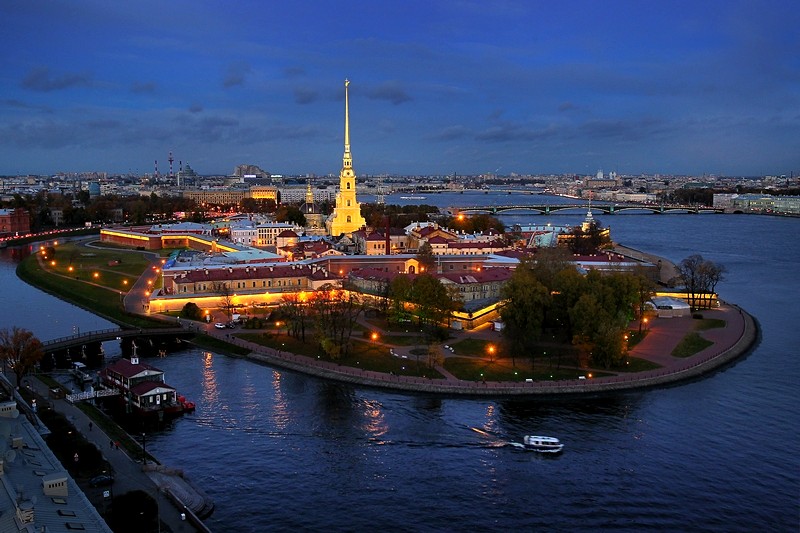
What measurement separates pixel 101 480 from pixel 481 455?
295 inches

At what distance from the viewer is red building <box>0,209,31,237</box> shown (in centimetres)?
6353

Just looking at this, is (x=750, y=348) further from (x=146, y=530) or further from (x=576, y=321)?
(x=146, y=530)

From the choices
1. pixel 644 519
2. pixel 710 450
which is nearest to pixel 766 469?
pixel 710 450

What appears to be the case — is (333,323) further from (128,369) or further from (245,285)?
(245,285)

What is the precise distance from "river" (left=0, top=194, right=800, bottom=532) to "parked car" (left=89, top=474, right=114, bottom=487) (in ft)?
5.61

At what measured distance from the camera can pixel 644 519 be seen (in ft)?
42.1

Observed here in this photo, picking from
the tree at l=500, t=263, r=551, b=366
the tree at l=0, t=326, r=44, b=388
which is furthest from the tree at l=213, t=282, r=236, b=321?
the tree at l=500, t=263, r=551, b=366

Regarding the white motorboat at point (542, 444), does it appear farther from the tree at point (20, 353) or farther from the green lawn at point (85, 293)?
the green lawn at point (85, 293)

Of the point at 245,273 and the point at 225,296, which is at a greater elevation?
the point at 245,273

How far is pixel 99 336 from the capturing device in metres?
24.2

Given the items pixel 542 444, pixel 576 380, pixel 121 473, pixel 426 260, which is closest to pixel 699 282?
pixel 426 260

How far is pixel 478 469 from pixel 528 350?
26.6 ft

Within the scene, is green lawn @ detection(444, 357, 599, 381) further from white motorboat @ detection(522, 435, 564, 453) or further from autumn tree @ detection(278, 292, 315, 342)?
autumn tree @ detection(278, 292, 315, 342)

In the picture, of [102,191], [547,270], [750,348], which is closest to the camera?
[750,348]
